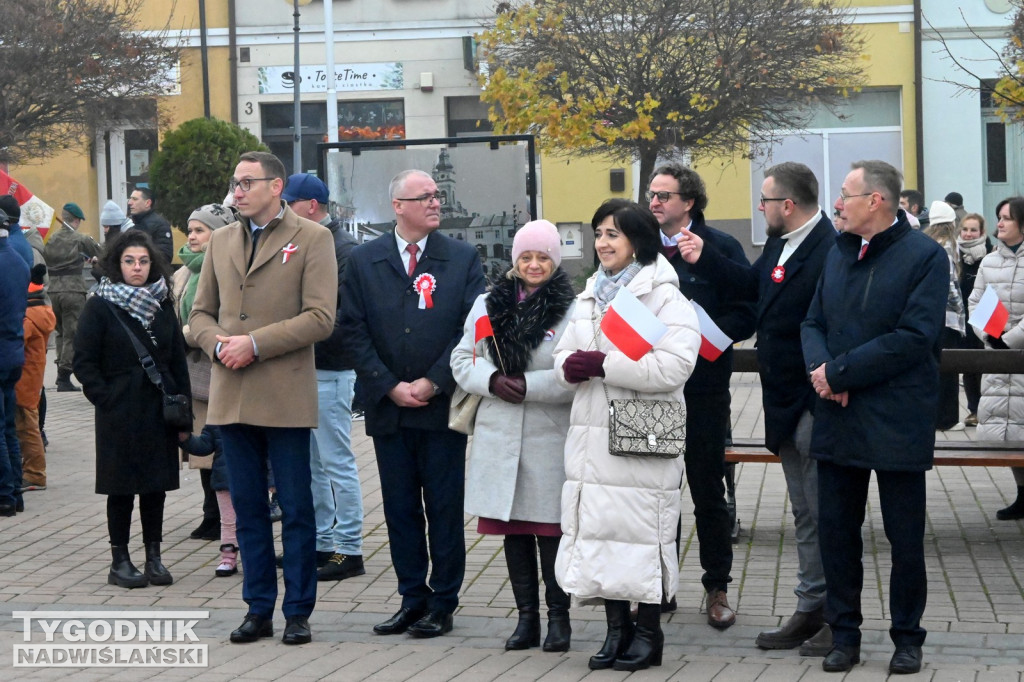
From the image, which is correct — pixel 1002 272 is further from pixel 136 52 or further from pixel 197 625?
pixel 136 52

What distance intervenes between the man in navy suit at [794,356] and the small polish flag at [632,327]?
0.71 m

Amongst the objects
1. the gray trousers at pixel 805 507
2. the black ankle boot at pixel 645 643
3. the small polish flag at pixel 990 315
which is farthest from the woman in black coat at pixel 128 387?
the small polish flag at pixel 990 315

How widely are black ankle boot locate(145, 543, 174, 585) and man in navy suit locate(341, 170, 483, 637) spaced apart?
1.54m

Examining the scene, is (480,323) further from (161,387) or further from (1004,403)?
(1004,403)

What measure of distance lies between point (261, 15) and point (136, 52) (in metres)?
4.17

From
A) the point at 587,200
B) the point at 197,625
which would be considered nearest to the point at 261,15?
the point at 587,200

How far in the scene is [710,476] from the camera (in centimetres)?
641

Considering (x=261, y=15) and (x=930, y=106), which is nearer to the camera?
(x=930, y=106)

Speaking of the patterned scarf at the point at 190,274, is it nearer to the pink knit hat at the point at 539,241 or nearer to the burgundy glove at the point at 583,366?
the pink knit hat at the point at 539,241

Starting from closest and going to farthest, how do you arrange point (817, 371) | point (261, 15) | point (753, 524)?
point (817, 371), point (753, 524), point (261, 15)

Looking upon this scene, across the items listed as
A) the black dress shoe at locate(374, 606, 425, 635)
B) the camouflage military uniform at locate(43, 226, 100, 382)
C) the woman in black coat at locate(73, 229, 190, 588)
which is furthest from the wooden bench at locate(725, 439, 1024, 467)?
the camouflage military uniform at locate(43, 226, 100, 382)

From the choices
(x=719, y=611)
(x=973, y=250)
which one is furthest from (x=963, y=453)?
(x=973, y=250)

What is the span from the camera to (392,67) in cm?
2697

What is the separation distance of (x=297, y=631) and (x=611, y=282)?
201cm
